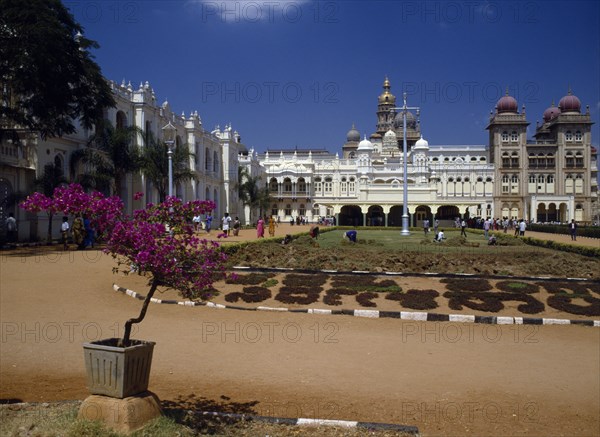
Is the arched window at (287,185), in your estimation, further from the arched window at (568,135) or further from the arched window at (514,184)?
the arched window at (568,135)

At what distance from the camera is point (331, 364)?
9.05m

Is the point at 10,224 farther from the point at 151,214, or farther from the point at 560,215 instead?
the point at 560,215

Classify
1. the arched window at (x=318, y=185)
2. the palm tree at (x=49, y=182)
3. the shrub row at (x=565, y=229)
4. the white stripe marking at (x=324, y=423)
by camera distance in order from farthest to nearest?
the arched window at (x=318, y=185) < the shrub row at (x=565, y=229) < the palm tree at (x=49, y=182) < the white stripe marking at (x=324, y=423)

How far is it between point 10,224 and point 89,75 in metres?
8.41

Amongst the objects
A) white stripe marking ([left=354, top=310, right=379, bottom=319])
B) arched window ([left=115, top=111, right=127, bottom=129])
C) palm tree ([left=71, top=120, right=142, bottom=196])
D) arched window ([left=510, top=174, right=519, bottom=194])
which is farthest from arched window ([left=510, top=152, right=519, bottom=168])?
white stripe marking ([left=354, top=310, right=379, bottom=319])

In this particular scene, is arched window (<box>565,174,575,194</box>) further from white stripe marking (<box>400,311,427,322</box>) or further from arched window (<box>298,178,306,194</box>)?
white stripe marking (<box>400,311,427,322</box>)

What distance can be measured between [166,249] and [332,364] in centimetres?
436

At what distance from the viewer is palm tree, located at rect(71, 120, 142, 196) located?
29656 mm

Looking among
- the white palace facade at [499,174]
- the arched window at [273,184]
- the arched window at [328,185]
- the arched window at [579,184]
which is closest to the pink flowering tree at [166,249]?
the white palace facade at [499,174]

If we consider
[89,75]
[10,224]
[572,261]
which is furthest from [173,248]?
[89,75]

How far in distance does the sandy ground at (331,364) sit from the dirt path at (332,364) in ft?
0.08

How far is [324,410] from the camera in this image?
7.00m

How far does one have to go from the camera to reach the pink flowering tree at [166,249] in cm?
574

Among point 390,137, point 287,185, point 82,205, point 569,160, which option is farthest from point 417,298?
point 390,137
